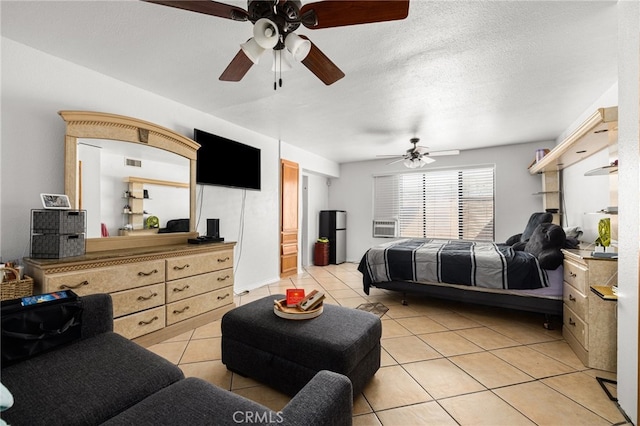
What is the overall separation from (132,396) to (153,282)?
1.55 m

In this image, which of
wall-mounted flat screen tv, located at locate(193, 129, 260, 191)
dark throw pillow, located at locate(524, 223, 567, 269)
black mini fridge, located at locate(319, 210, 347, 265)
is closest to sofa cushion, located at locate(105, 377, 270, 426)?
wall-mounted flat screen tv, located at locate(193, 129, 260, 191)

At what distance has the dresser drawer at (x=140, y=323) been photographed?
2.18m

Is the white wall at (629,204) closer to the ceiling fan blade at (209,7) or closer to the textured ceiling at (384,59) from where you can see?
the textured ceiling at (384,59)

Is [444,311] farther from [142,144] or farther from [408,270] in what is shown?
[142,144]

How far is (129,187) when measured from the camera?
2648mm

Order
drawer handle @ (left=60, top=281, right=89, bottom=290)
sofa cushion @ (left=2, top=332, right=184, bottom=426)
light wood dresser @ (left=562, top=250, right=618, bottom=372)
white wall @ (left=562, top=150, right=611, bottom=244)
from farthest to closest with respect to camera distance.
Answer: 1. white wall @ (left=562, top=150, right=611, bottom=244)
2. light wood dresser @ (left=562, top=250, right=618, bottom=372)
3. drawer handle @ (left=60, top=281, right=89, bottom=290)
4. sofa cushion @ (left=2, top=332, right=184, bottom=426)

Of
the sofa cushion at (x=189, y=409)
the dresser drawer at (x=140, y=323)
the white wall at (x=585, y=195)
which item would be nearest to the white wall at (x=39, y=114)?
the dresser drawer at (x=140, y=323)

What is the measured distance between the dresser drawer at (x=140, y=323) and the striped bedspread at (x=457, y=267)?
8.09 feet

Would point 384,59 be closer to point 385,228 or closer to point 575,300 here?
point 575,300

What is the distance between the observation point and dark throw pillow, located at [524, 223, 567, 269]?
272 centimetres

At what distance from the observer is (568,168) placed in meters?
4.02

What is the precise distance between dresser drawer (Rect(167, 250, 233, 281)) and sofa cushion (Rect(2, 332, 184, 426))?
1.17m

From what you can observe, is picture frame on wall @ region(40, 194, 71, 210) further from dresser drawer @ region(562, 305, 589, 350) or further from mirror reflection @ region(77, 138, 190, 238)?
dresser drawer @ region(562, 305, 589, 350)

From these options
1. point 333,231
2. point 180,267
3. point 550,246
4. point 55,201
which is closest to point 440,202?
point 333,231
